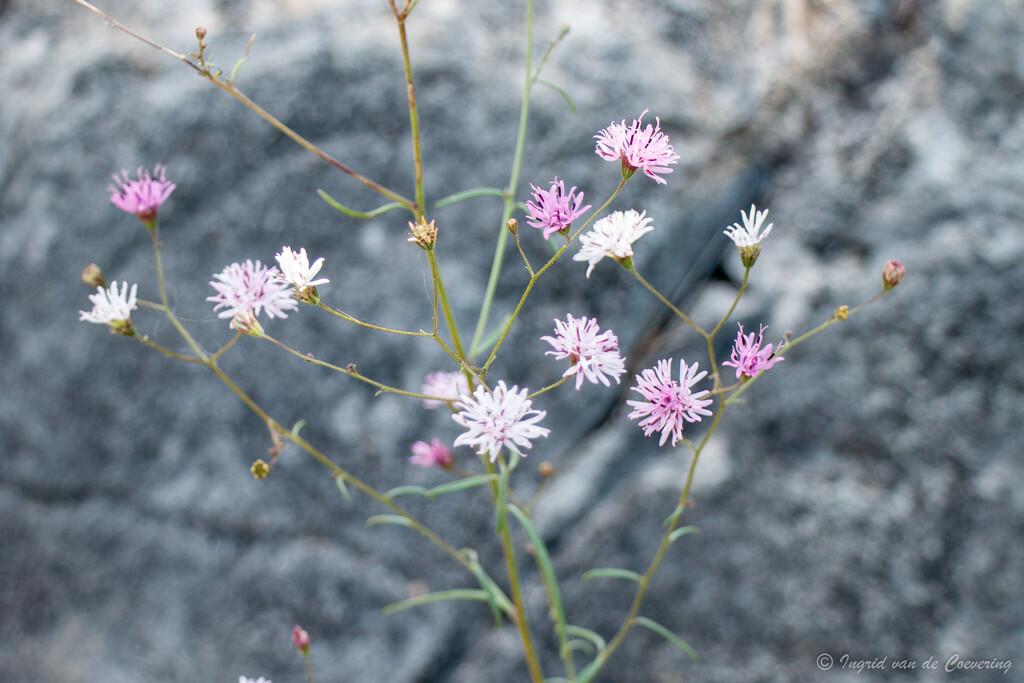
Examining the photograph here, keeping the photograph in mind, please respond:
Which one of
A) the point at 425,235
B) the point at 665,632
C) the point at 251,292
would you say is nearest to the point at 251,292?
the point at 251,292

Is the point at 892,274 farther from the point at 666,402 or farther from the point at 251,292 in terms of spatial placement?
the point at 251,292

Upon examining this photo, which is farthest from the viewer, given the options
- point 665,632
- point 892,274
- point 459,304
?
point 459,304

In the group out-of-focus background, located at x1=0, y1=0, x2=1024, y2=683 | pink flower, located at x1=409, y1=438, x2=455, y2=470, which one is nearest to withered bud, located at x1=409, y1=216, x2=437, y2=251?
pink flower, located at x1=409, y1=438, x2=455, y2=470

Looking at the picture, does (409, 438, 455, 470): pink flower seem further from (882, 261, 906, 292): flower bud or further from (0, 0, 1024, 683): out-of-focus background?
(882, 261, 906, 292): flower bud

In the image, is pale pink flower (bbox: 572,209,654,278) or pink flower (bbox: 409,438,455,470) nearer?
pale pink flower (bbox: 572,209,654,278)

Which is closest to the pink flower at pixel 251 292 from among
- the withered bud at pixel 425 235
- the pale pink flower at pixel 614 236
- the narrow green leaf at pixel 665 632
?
the withered bud at pixel 425 235

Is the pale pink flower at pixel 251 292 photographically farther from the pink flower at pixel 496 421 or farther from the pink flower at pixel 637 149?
the pink flower at pixel 637 149

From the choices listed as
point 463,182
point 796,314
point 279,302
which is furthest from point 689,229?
point 279,302

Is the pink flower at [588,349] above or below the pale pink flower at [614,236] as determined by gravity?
below

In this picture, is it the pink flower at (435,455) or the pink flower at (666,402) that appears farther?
the pink flower at (435,455)
